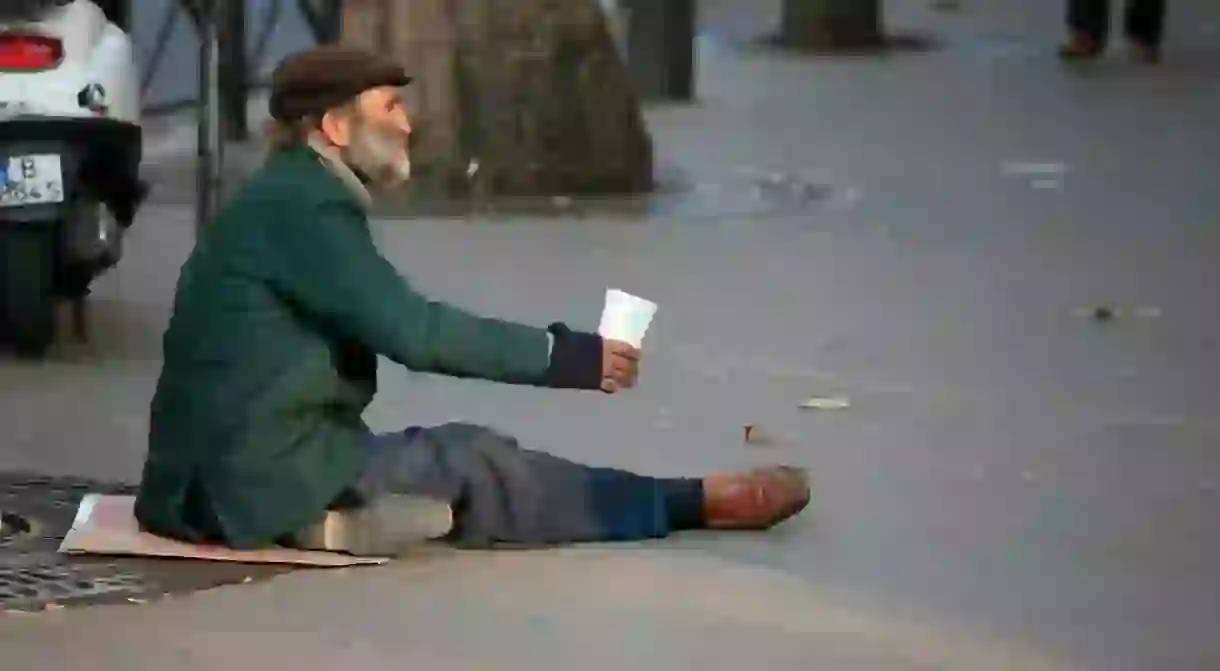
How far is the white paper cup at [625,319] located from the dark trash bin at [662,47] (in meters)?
10.8

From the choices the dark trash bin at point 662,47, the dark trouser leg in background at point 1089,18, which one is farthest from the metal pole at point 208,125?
the dark trouser leg in background at point 1089,18

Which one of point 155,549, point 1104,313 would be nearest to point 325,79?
point 155,549

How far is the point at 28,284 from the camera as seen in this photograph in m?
7.32

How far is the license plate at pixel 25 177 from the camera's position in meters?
7.14

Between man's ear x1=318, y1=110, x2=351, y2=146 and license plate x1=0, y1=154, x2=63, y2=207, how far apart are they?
2.26m

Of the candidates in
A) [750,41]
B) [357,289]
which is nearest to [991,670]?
[357,289]

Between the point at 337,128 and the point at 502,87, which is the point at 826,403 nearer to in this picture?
the point at 337,128

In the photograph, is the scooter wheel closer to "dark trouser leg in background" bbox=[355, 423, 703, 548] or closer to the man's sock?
"dark trouser leg in background" bbox=[355, 423, 703, 548]

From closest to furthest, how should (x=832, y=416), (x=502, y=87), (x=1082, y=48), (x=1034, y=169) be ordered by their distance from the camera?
(x=832, y=416) → (x=502, y=87) → (x=1034, y=169) → (x=1082, y=48)

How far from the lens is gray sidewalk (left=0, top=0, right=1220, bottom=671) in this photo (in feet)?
15.6

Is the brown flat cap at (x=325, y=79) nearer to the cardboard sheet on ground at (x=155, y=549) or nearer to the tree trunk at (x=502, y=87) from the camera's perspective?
the cardboard sheet on ground at (x=155, y=549)

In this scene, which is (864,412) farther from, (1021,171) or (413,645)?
(1021,171)

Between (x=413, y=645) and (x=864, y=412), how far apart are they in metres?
2.56

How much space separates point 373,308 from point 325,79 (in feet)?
1.66
